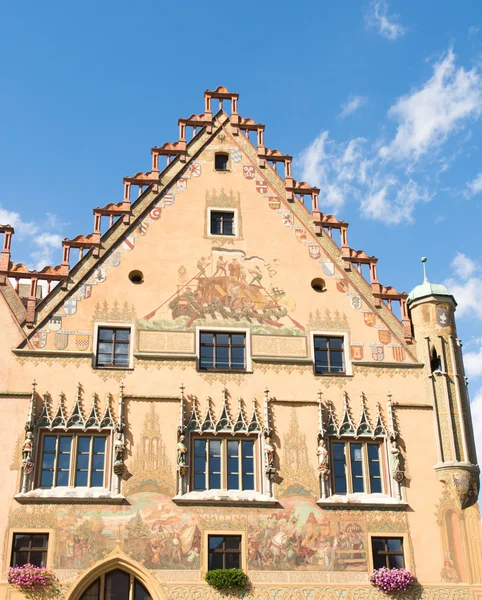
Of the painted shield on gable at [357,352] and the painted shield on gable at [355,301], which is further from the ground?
the painted shield on gable at [355,301]

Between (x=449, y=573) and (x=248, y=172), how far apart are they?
11582 millimetres

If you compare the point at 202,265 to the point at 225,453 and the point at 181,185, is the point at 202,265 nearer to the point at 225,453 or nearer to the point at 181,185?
the point at 181,185

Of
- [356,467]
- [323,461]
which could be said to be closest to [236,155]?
[323,461]

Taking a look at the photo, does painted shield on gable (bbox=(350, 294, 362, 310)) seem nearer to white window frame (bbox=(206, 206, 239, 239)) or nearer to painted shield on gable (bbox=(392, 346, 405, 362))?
painted shield on gable (bbox=(392, 346, 405, 362))

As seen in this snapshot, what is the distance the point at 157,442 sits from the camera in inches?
793

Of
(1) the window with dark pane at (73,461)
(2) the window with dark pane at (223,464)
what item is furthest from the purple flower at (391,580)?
(1) the window with dark pane at (73,461)

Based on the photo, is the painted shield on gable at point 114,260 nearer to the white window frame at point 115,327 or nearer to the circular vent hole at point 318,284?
the white window frame at point 115,327

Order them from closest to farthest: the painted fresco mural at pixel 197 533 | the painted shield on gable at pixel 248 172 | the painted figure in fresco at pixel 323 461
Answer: the painted fresco mural at pixel 197 533 → the painted figure in fresco at pixel 323 461 → the painted shield on gable at pixel 248 172

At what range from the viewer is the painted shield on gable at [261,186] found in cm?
2378

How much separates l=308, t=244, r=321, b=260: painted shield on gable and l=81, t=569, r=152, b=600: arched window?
369 inches

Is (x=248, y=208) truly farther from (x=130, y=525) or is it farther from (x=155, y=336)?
(x=130, y=525)

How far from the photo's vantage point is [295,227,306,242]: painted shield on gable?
76.4ft

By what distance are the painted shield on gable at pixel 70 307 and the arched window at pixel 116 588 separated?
6.30 metres

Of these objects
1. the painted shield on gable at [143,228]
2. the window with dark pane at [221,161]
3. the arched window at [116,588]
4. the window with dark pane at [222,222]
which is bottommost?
the arched window at [116,588]
